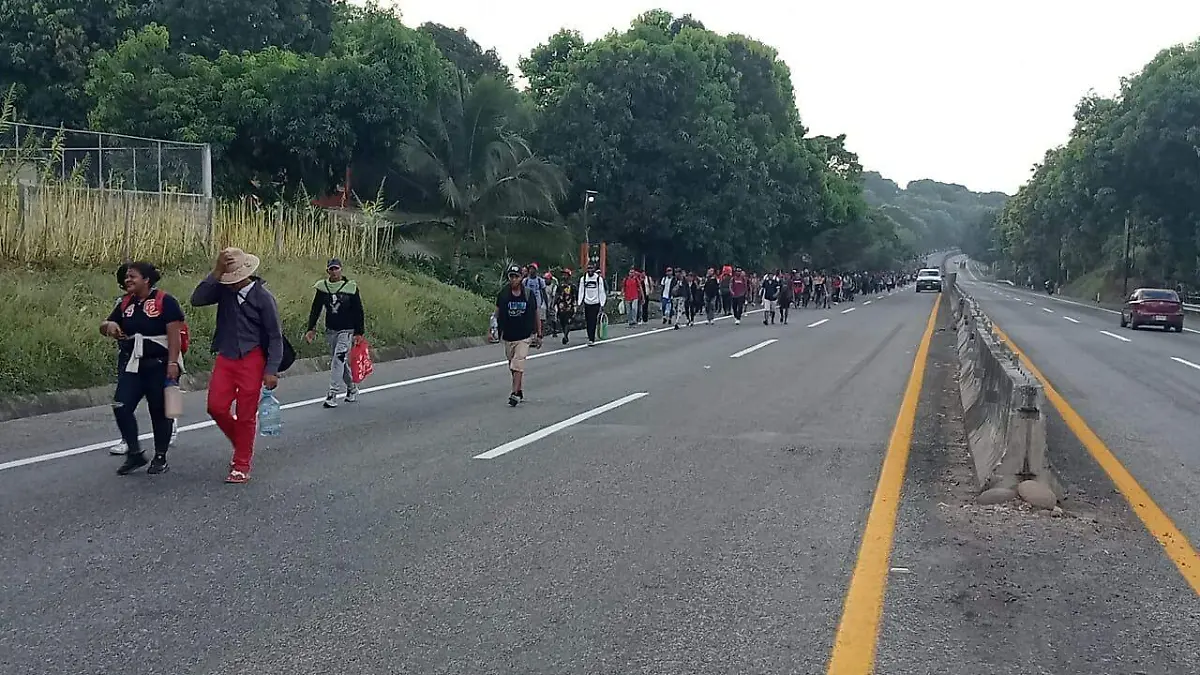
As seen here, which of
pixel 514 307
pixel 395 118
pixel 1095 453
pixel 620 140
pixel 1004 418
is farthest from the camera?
pixel 620 140

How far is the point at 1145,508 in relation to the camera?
749 cm

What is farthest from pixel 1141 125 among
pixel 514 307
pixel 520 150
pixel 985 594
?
pixel 985 594

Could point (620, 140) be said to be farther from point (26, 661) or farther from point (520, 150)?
point (26, 661)

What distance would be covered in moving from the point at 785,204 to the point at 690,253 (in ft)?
33.0

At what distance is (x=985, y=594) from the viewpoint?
18.1 ft

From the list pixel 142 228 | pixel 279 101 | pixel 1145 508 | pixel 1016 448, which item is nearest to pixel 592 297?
pixel 142 228

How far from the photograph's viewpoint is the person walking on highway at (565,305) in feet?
76.4

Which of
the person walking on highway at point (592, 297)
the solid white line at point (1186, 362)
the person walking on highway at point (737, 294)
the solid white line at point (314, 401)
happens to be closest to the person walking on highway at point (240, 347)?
the solid white line at point (314, 401)

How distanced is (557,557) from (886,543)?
1907mm

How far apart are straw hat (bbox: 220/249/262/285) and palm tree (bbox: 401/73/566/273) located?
890 inches

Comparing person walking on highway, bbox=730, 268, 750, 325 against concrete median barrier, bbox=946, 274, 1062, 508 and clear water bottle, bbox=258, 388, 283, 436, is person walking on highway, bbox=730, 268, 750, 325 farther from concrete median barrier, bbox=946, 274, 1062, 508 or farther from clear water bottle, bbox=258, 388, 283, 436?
clear water bottle, bbox=258, 388, 283, 436

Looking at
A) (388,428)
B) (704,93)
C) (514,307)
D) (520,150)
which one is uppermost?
(704,93)

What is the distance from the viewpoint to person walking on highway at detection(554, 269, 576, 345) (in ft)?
76.4

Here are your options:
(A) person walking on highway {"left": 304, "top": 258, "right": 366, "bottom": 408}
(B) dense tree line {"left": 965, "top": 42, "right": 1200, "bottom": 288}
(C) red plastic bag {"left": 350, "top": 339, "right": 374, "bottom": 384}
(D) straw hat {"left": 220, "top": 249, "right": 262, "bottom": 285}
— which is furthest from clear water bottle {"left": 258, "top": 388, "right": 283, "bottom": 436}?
(B) dense tree line {"left": 965, "top": 42, "right": 1200, "bottom": 288}
